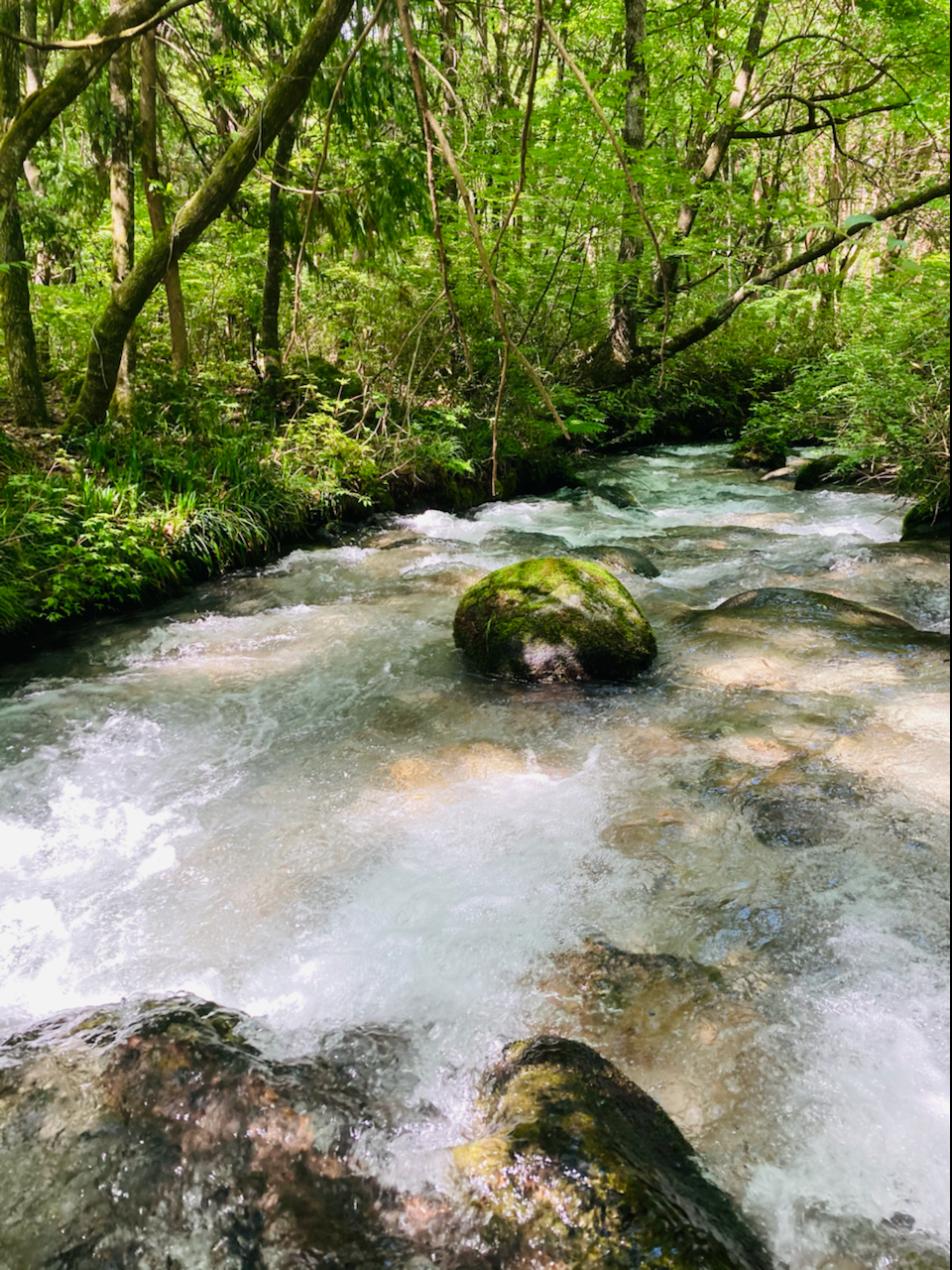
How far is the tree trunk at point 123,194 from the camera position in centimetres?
764

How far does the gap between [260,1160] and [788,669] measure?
153 inches

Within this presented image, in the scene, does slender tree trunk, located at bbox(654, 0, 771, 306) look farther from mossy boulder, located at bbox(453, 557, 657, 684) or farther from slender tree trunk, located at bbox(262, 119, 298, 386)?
mossy boulder, located at bbox(453, 557, 657, 684)

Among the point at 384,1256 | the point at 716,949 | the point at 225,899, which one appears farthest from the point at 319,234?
the point at 384,1256

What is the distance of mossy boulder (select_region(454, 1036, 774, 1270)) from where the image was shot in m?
1.70

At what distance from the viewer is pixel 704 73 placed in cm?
1276

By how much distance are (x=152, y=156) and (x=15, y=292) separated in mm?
2316

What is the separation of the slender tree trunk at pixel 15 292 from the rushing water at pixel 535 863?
3.09 metres

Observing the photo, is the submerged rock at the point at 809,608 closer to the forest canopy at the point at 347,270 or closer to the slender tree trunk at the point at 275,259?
the forest canopy at the point at 347,270

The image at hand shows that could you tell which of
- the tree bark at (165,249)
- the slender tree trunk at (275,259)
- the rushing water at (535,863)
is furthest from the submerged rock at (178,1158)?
the slender tree trunk at (275,259)

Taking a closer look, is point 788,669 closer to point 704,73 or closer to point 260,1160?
point 260,1160

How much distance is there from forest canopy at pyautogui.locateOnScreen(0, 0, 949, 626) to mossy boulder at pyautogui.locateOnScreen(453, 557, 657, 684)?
138 centimetres

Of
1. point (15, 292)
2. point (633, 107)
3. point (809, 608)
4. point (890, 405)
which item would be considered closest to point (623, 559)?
point (809, 608)

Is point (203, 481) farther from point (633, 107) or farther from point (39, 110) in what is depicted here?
point (633, 107)

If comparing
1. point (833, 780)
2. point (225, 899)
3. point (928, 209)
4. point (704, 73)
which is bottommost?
point (225, 899)
